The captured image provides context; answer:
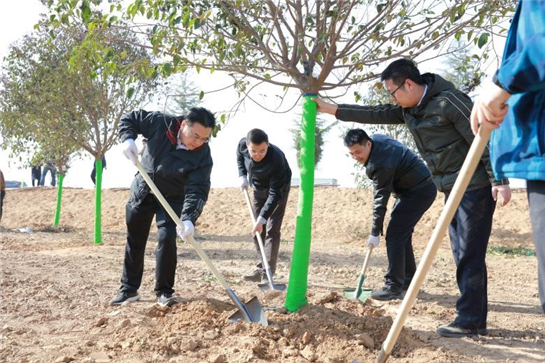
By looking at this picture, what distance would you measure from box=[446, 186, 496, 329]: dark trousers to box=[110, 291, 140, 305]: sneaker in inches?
113

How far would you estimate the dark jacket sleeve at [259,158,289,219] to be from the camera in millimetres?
5871

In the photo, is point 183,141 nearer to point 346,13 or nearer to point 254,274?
point 346,13

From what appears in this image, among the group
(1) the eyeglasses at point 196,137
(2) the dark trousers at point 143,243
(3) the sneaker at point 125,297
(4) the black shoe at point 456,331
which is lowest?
(3) the sneaker at point 125,297

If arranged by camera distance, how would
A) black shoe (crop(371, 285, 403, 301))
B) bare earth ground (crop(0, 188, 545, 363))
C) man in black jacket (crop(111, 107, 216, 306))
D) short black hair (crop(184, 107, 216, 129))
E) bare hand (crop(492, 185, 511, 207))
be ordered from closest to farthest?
bare earth ground (crop(0, 188, 545, 363)), bare hand (crop(492, 185, 511, 207)), short black hair (crop(184, 107, 216, 129)), man in black jacket (crop(111, 107, 216, 306)), black shoe (crop(371, 285, 403, 301))

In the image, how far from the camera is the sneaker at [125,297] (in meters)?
4.76

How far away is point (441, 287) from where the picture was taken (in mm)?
6188

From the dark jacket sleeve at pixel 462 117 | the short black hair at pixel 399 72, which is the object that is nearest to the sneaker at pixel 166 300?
the short black hair at pixel 399 72

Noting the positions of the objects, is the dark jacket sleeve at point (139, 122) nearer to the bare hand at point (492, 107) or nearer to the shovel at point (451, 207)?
the shovel at point (451, 207)

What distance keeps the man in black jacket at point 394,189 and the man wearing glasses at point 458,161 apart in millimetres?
1118

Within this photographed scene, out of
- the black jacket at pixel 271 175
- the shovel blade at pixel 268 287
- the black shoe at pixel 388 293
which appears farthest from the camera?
the black jacket at pixel 271 175

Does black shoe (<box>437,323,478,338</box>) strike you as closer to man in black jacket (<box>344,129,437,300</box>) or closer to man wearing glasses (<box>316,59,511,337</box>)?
man wearing glasses (<box>316,59,511,337</box>)

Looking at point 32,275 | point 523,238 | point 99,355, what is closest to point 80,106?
point 32,275

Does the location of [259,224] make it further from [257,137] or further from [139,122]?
[139,122]

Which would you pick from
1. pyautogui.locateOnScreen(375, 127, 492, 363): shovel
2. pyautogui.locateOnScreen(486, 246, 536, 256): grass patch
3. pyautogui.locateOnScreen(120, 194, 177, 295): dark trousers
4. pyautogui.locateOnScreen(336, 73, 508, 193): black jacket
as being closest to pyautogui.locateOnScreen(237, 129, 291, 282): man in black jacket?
pyautogui.locateOnScreen(120, 194, 177, 295): dark trousers
